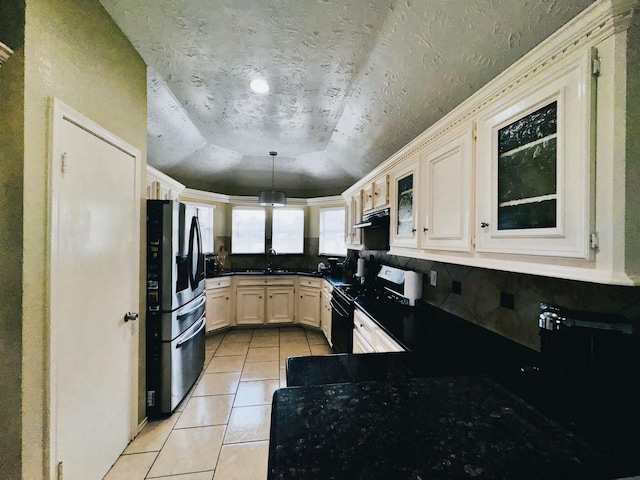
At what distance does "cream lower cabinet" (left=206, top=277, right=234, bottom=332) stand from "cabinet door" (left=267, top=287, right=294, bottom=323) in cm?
64

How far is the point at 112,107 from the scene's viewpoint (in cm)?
178

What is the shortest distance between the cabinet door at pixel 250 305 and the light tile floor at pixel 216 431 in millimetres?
967

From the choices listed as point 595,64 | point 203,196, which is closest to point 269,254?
point 203,196

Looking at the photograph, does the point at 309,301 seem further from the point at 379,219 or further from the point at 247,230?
the point at 379,219

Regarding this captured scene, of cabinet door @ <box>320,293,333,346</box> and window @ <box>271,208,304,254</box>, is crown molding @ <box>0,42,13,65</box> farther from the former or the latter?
window @ <box>271,208,304,254</box>

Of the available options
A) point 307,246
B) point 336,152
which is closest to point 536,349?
point 336,152

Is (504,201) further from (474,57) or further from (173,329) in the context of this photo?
(173,329)

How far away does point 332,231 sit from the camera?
5.07m

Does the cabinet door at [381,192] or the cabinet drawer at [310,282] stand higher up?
the cabinet door at [381,192]

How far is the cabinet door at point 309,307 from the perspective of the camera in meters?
4.48

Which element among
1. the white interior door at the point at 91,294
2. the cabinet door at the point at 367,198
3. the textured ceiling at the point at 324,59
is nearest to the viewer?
the white interior door at the point at 91,294

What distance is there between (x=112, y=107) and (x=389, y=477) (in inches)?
93.8

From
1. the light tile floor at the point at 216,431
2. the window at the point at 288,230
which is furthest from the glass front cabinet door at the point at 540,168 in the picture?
the window at the point at 288,230

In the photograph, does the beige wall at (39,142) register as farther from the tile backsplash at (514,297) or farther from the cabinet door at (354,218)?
the cabinet door at (354,218)
